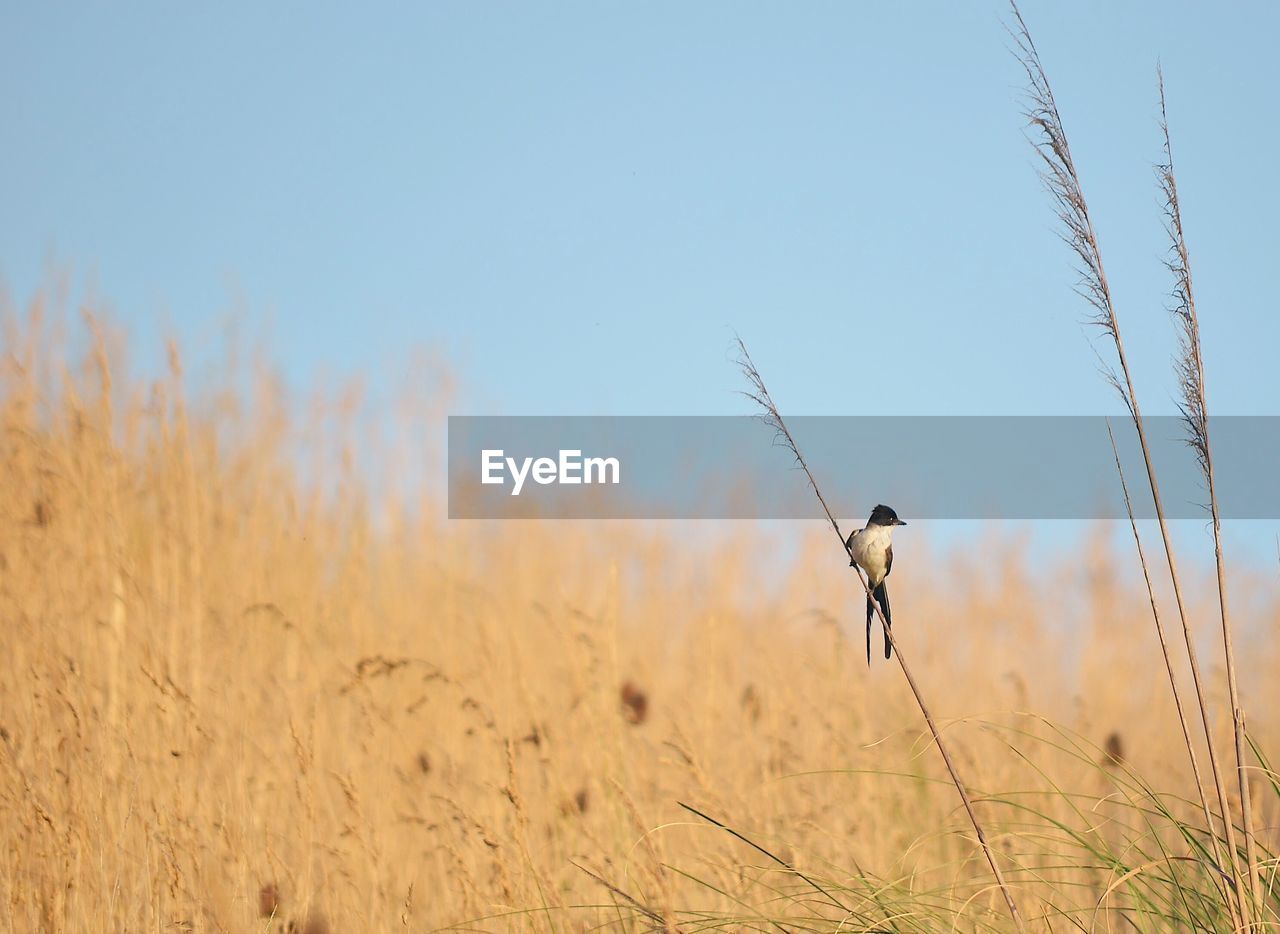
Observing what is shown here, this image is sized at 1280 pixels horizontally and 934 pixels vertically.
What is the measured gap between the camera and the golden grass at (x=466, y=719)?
2.73m

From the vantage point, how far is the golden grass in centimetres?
273

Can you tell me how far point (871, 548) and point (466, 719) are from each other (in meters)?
2.95

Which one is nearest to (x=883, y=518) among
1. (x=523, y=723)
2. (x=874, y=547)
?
(x=874, y=547)

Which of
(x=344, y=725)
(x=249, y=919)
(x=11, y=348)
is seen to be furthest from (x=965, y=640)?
(x=11, y=348)

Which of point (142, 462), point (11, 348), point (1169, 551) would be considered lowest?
point (1169, 551)

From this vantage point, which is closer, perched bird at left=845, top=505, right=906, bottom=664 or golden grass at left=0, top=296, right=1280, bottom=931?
perched bird at left=845, top=505, right=906, bottom=664

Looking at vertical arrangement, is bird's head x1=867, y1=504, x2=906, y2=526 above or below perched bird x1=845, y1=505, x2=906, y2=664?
above

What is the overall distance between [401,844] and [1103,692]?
13.7 feet

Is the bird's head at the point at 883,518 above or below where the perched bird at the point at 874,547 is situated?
above

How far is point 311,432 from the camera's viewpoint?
5.43m

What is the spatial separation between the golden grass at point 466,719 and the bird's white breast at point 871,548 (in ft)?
1.25

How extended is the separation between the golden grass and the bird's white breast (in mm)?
382

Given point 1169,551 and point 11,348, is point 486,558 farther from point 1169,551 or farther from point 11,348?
point 1169,551

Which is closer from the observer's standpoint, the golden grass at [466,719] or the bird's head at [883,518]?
the bird's head at [883,518]
